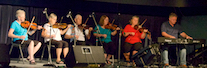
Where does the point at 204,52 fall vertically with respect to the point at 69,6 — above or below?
below

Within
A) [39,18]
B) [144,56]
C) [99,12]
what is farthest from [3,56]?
[99,12]

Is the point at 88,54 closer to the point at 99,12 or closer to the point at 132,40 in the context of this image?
the point at 132,40

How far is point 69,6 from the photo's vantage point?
17.7 ft

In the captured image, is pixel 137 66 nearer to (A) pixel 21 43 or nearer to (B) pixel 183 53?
(B) pixel 183 53

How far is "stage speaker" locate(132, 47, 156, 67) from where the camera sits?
15.0ft

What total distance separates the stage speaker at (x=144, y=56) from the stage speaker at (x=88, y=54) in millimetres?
930

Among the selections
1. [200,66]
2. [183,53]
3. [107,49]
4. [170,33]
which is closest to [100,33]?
[107,49]

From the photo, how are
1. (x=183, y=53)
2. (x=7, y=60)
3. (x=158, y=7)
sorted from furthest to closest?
(x=158, y=7), (x=183, y=53), (x=7, y=60)

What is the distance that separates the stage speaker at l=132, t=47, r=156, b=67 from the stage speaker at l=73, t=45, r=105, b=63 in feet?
3.05

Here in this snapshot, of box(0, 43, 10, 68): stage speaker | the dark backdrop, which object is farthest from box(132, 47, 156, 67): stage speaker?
box(0, 43, 10, 68): stage speaker

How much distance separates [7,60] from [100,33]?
2076 millimetres

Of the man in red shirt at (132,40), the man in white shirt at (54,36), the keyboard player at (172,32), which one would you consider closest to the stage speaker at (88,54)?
the man in white shirt at (54,36)

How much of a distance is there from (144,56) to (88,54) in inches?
49.8

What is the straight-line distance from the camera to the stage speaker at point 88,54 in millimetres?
3915
